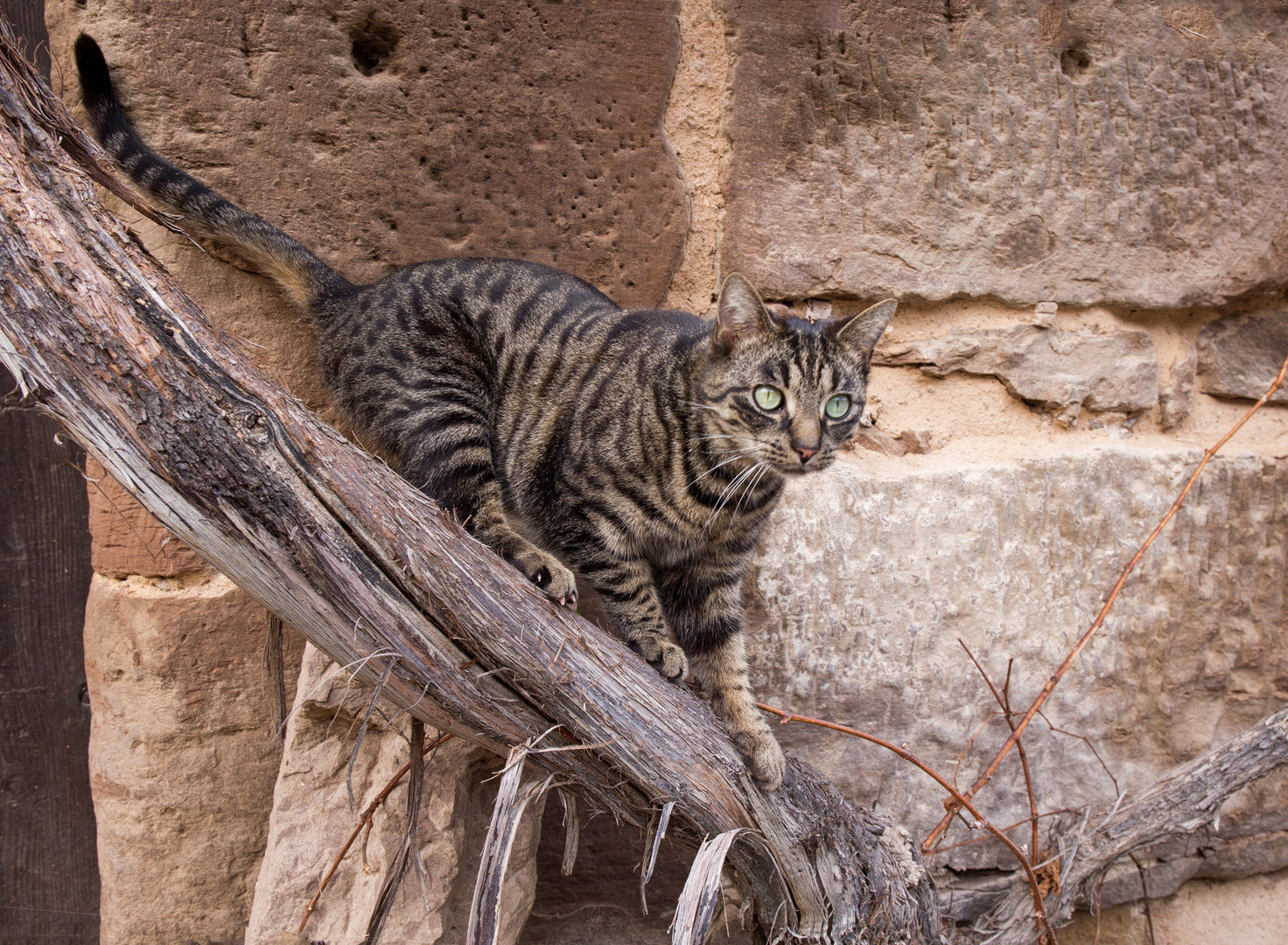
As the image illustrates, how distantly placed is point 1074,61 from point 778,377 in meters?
1.05

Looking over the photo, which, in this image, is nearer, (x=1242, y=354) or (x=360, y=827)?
(x=360, y=827)

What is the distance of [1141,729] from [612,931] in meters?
1.35

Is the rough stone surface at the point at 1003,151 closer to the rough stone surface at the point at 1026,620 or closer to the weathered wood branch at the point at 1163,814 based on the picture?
the rough stone surface at the point at 1026,620

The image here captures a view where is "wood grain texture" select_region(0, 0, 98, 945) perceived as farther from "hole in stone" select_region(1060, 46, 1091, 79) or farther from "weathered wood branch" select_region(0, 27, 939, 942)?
"hole in stone" select_region(1060, 46, 1091, 79)

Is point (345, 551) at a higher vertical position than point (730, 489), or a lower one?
lower

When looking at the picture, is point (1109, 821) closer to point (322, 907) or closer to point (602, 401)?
point (602, 401)

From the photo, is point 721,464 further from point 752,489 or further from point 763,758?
point 763,758

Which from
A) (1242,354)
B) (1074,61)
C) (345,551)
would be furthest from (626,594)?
(1242,354)

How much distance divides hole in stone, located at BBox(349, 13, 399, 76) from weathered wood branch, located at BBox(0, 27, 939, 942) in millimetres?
567

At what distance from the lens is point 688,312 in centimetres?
185

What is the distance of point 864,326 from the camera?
1.67 meters

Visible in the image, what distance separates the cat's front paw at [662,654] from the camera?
5.12ft

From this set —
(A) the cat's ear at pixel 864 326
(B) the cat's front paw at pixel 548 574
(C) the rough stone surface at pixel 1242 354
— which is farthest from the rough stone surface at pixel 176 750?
(C) the rough stone surface at pixel 1242 354

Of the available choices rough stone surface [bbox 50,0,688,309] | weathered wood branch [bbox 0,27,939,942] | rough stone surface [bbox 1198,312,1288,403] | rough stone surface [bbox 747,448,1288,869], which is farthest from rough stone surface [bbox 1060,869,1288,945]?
rough stone surface [bbox 50,0,688,309]
